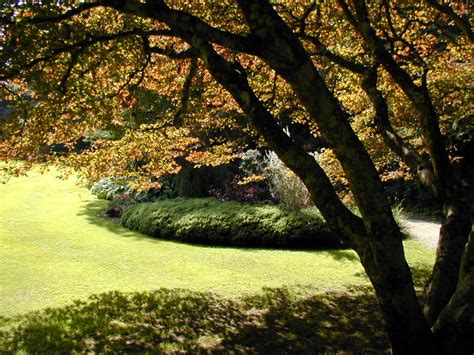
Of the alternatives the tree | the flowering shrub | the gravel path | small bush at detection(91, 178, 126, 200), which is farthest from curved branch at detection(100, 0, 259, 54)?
small bush at detection(91, 178, 126, 200)

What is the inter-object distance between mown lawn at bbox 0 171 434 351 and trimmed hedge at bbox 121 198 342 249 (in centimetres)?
51

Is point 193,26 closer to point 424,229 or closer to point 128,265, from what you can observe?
point 128,265

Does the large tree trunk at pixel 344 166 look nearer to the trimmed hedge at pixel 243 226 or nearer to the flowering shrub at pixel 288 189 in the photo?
the trimmed hedge at pixel 243 226

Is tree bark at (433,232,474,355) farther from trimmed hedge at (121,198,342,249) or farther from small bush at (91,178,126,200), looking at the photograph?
small bush at (91,178,126,200)

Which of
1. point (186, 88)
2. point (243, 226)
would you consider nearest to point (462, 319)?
point (186, 88)

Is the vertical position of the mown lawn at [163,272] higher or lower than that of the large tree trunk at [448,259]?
lower

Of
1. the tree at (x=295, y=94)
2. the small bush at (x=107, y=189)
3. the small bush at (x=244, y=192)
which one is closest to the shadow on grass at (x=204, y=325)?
the tree at (x=295, y=94)

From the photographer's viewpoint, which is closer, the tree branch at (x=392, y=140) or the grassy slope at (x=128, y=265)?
the tree branch at (x=392, y=140)

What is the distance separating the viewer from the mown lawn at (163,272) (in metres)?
7.44

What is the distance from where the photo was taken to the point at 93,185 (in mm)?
22719

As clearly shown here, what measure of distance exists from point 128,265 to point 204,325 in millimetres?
4391

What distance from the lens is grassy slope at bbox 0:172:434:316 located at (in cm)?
865

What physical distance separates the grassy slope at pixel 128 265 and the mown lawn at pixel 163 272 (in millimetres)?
22

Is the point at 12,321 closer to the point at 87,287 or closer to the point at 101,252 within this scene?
the point at 87,287
